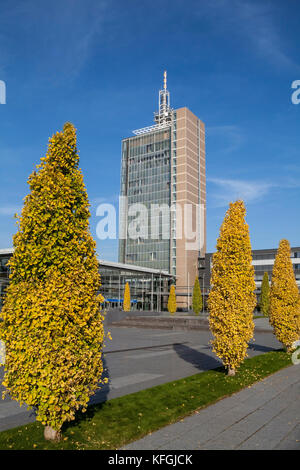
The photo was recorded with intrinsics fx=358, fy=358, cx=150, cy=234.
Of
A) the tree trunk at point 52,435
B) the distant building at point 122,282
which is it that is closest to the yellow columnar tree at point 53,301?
the tree trunk at point 52,435

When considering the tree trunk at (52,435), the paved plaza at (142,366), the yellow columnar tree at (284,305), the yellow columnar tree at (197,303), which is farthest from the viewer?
the yellow columnar tree at (197,303)

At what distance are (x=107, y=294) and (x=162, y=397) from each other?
46.4m

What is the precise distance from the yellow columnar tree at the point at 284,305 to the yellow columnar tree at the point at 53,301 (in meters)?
13.4

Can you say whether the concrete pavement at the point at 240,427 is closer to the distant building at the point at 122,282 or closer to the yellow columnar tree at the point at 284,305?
the yellow columnar tree at the point at 284,305

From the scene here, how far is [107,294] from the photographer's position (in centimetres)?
5566

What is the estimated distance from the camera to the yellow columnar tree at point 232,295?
12148 millimetres

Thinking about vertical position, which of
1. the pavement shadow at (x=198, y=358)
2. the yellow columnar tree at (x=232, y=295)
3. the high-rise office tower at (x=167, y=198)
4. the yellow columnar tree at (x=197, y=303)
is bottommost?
the yellow columnar tree at (x=197, y=303)

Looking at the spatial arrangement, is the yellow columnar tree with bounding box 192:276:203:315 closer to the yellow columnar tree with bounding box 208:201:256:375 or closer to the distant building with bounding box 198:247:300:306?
the distant building with bounding box 198:247:300:306

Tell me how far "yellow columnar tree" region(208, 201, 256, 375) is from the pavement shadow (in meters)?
2.20

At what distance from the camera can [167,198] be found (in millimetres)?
86500

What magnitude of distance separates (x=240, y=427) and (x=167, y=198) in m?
80.0

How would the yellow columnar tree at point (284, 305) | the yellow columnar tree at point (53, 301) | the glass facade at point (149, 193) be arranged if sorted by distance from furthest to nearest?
the glass facade at point (149, 193) → the yellow columnar tree at point (284, 305) → the yellow columnar tree at point (53, 301)

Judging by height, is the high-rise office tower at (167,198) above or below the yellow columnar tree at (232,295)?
above

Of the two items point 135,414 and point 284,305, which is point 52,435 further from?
point 284,305
